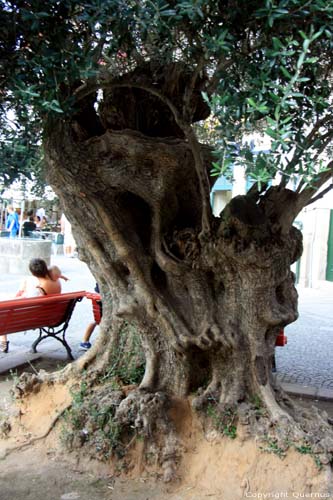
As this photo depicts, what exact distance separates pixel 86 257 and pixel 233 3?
2.70 m

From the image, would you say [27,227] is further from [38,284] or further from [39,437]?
[39,437]

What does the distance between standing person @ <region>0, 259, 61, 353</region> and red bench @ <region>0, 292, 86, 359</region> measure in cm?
20

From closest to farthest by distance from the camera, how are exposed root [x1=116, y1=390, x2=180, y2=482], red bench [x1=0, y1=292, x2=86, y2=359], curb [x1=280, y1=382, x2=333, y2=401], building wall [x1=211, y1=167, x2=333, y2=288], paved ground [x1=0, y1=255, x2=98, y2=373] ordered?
1. exposed root [x1=116, y1=390, x2=180, y2=482]
2. curb [x1=280, y1=382, x2=333, y2=401]
3. red bench [x1=0, y1=292, x2=86, y2=359]
4. paved ground [x1=0, y1=255, x2=98, y2=373]
5. building wall [x1=211, y1=167, x2=333, y2=288]

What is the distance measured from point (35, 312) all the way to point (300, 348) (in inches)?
177

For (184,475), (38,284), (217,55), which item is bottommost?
(184,475)

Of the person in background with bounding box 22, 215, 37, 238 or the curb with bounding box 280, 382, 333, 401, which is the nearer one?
the curb with bounding box 280, 382, 333, 401

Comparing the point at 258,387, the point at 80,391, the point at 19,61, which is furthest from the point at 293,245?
the point at 19,61

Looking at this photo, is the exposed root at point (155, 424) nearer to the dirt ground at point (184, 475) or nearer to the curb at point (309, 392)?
the dirt ground at point (184, 475)

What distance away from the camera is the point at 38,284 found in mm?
7539

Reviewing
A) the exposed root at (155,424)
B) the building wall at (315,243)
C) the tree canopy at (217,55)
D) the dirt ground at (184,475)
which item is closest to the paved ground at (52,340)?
the dirt ground at (184,475)

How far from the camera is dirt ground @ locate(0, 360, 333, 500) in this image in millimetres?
3742

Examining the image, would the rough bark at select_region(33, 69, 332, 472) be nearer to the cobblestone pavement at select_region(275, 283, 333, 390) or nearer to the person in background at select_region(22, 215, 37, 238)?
the cobblestone pavement at select_region(275, 283, 333, 390)

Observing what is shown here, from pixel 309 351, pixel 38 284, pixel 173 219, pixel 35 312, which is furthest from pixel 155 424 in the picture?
pixel 309 351

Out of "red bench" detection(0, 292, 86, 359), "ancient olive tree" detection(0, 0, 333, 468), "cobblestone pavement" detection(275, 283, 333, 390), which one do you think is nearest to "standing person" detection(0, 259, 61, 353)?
"red bench" detection(0, 292, 86, 359)
